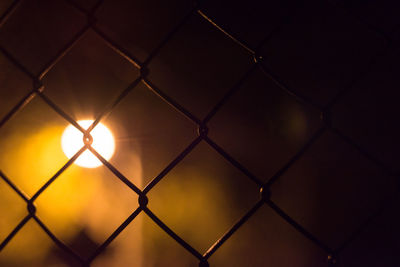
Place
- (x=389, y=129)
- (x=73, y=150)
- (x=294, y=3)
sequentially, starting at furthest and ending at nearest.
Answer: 1. (x=389, y=129)
2. (x=73, y=150)
3. (x=294, y=3)

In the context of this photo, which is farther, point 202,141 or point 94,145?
point 202,141

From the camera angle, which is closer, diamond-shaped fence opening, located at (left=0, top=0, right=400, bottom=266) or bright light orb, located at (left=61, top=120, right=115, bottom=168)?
bright light orb, located at (left=61, top=120, right=115, bottom=168)

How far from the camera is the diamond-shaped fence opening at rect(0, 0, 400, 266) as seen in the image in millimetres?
3037

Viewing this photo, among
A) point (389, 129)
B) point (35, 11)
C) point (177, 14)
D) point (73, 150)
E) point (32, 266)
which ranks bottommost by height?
point (32, 266)

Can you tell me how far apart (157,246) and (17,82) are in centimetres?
240

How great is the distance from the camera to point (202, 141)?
2.70m

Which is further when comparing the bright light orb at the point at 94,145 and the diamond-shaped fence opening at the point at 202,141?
the diamond-shaped fence opening at the point at 202,141

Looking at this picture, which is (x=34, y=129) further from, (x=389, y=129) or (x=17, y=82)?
(x=389, y=129)

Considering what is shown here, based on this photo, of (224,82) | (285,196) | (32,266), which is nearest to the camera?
(32,266)

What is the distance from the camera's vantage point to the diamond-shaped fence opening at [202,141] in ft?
9.96

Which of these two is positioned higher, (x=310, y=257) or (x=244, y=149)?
(x=244, y=149)

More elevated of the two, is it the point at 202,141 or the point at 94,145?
the point at 202,141

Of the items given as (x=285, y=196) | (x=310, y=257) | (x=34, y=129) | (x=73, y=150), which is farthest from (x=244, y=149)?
(x=34, y=129)

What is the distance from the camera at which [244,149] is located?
4086mm
